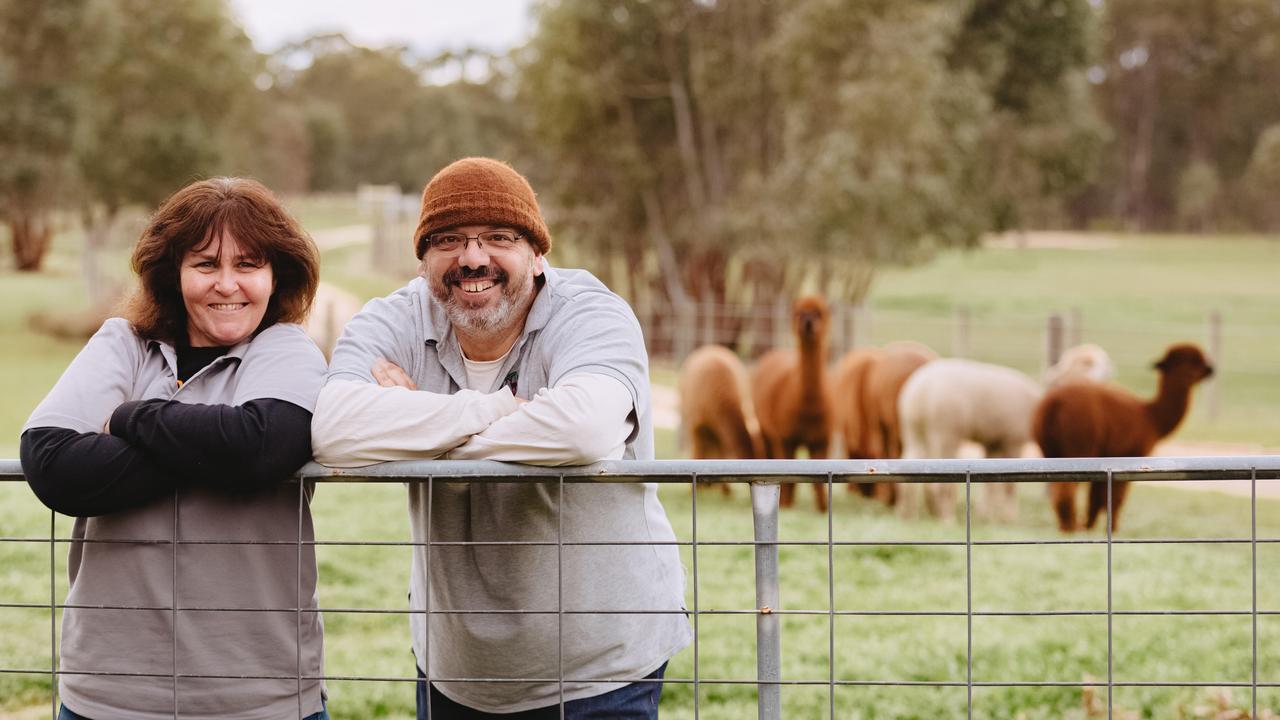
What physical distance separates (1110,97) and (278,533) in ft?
238

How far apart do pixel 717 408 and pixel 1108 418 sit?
3.30 m

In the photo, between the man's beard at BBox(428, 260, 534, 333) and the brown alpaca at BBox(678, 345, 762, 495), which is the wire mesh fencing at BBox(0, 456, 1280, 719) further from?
the brown alpaca at BBox(678, 345, 762, 495)

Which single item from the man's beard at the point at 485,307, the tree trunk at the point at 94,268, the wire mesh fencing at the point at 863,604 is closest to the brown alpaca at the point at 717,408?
the wire mesh fencing at the point at 863,604

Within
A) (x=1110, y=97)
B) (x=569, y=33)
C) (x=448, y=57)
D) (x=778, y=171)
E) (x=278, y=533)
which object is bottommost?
(x=278, y=533)

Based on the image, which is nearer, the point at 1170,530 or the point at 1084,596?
the point at 1084,596

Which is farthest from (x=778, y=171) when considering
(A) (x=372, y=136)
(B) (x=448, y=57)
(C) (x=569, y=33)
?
(A) (x=372, y=136)

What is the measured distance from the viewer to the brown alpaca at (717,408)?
38.8ft

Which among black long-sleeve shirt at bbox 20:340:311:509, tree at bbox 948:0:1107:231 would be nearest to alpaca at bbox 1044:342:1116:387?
black long-sleeve shirt at bbox 20:340:311:509

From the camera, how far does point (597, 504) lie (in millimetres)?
3045

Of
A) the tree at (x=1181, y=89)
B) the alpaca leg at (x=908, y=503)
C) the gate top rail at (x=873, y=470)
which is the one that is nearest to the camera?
the gate top rail at (x=873, y=470)

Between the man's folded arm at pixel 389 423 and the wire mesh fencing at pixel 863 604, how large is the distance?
59 mm

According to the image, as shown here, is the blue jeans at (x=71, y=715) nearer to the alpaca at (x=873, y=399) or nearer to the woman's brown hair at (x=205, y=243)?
the woman's brown hair at (x=205, y=243)

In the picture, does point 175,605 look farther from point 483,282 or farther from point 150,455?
point 483,282

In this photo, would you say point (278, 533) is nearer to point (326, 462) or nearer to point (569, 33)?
point (326, 462)
